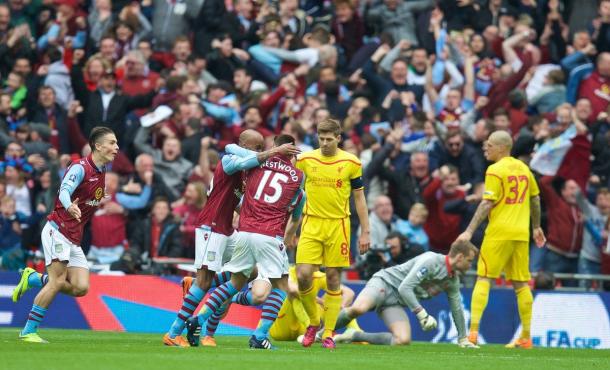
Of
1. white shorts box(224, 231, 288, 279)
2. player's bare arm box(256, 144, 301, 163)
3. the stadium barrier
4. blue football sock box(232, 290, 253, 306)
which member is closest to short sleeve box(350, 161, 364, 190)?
player's bare arm box(256, 144, 301, 163)

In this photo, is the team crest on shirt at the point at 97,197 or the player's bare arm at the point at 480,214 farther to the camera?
the player's bare arm at the point at 480,214

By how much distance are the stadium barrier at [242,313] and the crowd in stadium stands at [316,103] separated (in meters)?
0.59

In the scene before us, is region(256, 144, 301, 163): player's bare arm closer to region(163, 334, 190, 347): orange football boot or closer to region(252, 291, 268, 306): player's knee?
region(252, 291, 268, 306): player's knee

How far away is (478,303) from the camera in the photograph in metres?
16.4

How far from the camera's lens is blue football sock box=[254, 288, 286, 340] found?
1438 cm

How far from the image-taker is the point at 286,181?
47.7ft

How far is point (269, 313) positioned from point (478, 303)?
321 centimetres

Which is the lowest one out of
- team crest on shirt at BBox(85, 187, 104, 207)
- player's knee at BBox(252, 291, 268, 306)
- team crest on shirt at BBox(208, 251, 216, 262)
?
player's knee at BBox(252, 291, 268, 306)

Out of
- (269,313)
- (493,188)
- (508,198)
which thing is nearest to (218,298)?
(269,313)

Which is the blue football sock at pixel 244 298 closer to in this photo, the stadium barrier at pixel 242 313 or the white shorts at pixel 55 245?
the white shorts at pixel 55 245

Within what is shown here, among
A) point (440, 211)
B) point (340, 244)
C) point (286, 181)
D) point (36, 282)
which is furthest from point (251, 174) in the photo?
point (440, 211)

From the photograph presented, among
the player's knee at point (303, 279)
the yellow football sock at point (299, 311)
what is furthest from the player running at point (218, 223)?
the yellow football sock at point (299, 311)

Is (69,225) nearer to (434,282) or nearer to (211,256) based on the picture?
(211,256)

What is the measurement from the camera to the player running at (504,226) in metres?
16.4
